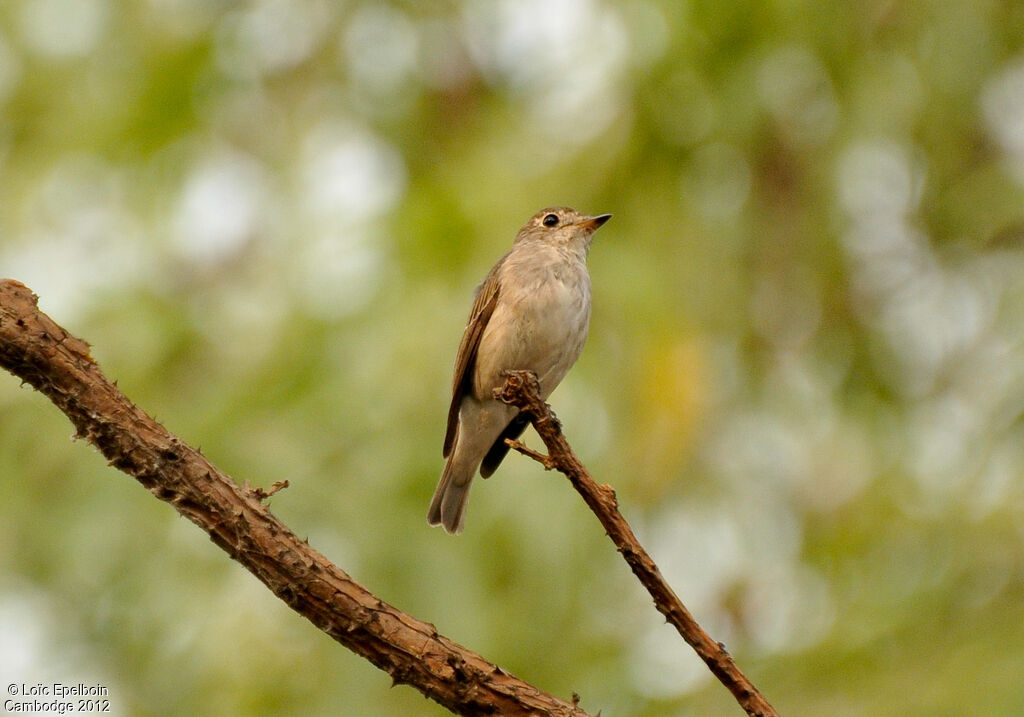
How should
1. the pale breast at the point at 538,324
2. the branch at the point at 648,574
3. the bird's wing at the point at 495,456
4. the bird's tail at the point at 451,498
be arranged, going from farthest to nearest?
1. the bird's wing at the point at 495,456
2. the bird's tail at the point at 451,498
3. the pale breast at the point at 538,324
4. the branch at the point at 648,574

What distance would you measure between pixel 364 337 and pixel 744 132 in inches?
85.3

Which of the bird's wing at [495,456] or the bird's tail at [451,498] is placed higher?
the bird's wing at [495,456]

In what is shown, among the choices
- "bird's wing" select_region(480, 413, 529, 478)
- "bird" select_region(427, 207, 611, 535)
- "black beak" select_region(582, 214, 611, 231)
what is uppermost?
"black beak" select_region(582, 214, 611, 231)

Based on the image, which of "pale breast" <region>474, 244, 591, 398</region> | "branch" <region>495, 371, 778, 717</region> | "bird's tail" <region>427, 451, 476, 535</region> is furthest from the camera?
"bird's tail" <region>427, 451, 476, 535</region>

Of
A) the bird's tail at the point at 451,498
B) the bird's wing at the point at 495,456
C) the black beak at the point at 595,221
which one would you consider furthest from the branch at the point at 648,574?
the black beak at the point at 595,221

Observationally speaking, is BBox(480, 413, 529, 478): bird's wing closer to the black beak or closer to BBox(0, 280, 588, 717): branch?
the black beak

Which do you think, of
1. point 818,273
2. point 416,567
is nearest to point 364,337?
point 416,567

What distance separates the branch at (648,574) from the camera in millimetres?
3479

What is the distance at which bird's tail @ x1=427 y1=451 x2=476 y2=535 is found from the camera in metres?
5.97

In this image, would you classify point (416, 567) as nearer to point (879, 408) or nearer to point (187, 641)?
point (187, 641)

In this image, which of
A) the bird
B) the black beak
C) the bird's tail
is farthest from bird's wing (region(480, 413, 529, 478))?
the black beak

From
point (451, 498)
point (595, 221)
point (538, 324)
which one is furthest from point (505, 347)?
point (595, 221)

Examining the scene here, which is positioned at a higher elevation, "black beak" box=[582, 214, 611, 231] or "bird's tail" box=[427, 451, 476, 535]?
"black beak" box=[582, 214, 611, 231]

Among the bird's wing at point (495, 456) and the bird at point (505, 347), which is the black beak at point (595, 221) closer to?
the bird at point (505, 347)
